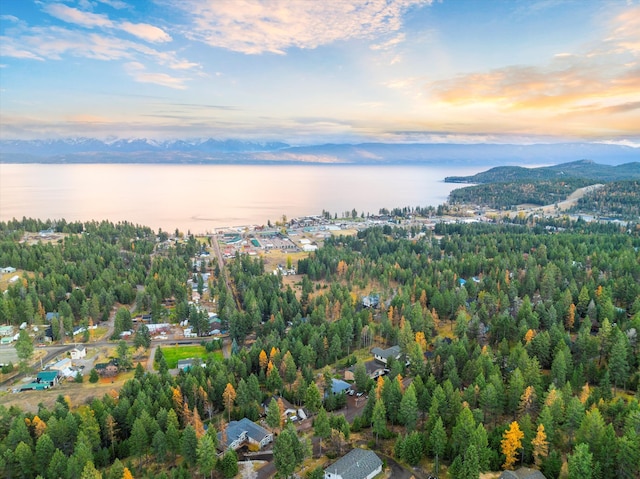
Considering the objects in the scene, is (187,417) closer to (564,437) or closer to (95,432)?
(95,432)

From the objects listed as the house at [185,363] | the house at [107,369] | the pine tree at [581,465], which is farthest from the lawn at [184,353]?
the pine tree at [581,465]

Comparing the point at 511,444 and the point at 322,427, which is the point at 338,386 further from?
the point at 511,444

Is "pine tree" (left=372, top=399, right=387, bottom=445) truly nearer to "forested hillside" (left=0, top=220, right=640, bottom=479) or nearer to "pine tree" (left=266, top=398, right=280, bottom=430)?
"forested hillside" (left=0, top=220, right=640, bottom=479)

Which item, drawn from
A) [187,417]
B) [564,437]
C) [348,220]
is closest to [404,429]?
[564,437]

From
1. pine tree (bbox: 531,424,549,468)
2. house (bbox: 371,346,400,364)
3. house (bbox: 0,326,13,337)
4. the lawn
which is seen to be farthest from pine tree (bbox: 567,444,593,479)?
house (bbox: 0,326,13,337)

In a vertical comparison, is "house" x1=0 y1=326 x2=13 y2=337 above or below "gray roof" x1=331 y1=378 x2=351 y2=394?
below

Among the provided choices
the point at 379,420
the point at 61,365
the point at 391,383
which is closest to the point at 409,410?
the point at 379,420

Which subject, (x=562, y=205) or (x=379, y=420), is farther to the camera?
(x=562, y=205)
